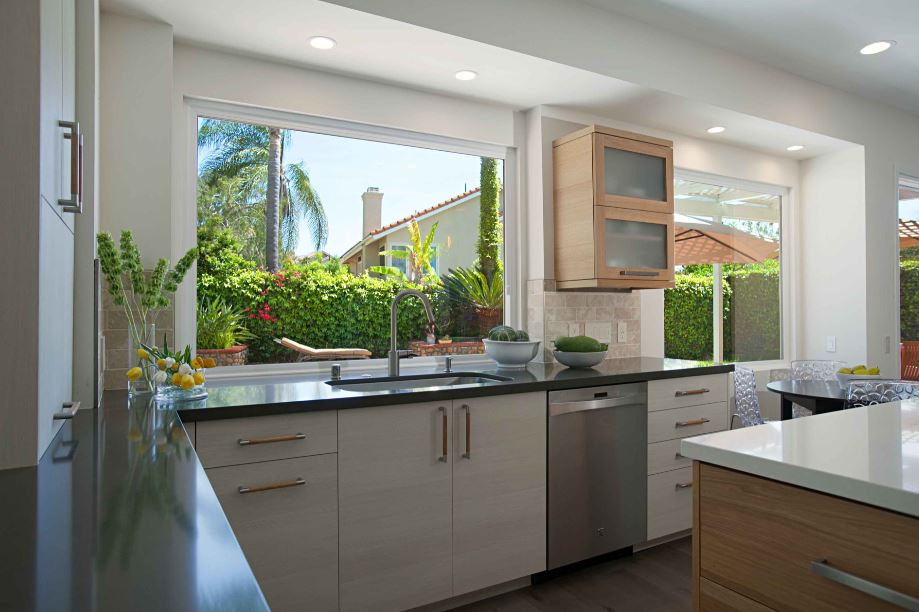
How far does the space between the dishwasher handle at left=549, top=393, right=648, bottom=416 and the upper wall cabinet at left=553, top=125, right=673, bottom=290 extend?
66 cm

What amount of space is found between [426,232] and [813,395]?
2135 millimetres

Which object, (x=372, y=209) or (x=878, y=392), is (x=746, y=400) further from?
(x=372, y=209)

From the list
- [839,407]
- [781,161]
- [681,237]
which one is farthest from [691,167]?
[839,407]

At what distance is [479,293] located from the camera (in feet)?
11.3

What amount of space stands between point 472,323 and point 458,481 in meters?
1.28

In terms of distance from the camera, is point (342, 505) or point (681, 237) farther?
→ point (681, 237)

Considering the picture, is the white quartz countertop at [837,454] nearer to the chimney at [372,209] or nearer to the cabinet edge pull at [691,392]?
the cabinet edge pull at [691,392]

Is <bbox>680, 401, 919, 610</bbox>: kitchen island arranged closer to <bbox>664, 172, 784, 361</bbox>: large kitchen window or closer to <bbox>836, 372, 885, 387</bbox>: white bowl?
<bbox>836, 372, 885, 387</bbox>: white bowl

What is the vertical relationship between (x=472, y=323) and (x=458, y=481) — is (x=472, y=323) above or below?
above

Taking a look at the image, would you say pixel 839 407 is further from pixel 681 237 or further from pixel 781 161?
pixel 781 161

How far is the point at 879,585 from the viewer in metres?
0.88

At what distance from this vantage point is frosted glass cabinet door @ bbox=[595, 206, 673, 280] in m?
3.16

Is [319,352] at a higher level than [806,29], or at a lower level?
lower

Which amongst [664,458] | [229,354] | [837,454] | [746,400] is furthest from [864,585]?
[746,400]
